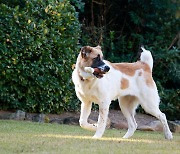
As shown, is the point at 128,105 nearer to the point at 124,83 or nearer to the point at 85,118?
the point at 124,83

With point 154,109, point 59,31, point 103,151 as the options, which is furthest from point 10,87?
point 103,151

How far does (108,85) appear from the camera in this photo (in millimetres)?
10203

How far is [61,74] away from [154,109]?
3916mm

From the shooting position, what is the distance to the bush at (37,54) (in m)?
13.5

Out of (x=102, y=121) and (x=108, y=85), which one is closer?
(x=102, y=121)

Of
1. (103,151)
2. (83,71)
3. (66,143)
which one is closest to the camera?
(103,151)

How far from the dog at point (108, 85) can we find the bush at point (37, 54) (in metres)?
3.30

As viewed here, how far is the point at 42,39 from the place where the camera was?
13.7 m

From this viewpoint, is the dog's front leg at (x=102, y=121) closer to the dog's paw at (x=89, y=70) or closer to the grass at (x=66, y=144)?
the grass at (x=66, y=144)

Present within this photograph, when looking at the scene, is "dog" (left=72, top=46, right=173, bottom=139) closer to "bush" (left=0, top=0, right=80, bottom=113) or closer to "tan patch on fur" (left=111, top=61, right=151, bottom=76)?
"tan patch on fur" (left=111, top=61, right=151, bottom=76)

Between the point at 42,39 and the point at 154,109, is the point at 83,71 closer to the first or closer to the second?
the point at 154,109

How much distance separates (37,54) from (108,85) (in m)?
3.95

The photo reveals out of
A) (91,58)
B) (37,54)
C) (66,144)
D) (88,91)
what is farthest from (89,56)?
(37,54)

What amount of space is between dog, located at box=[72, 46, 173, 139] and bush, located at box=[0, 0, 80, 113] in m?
3.30
